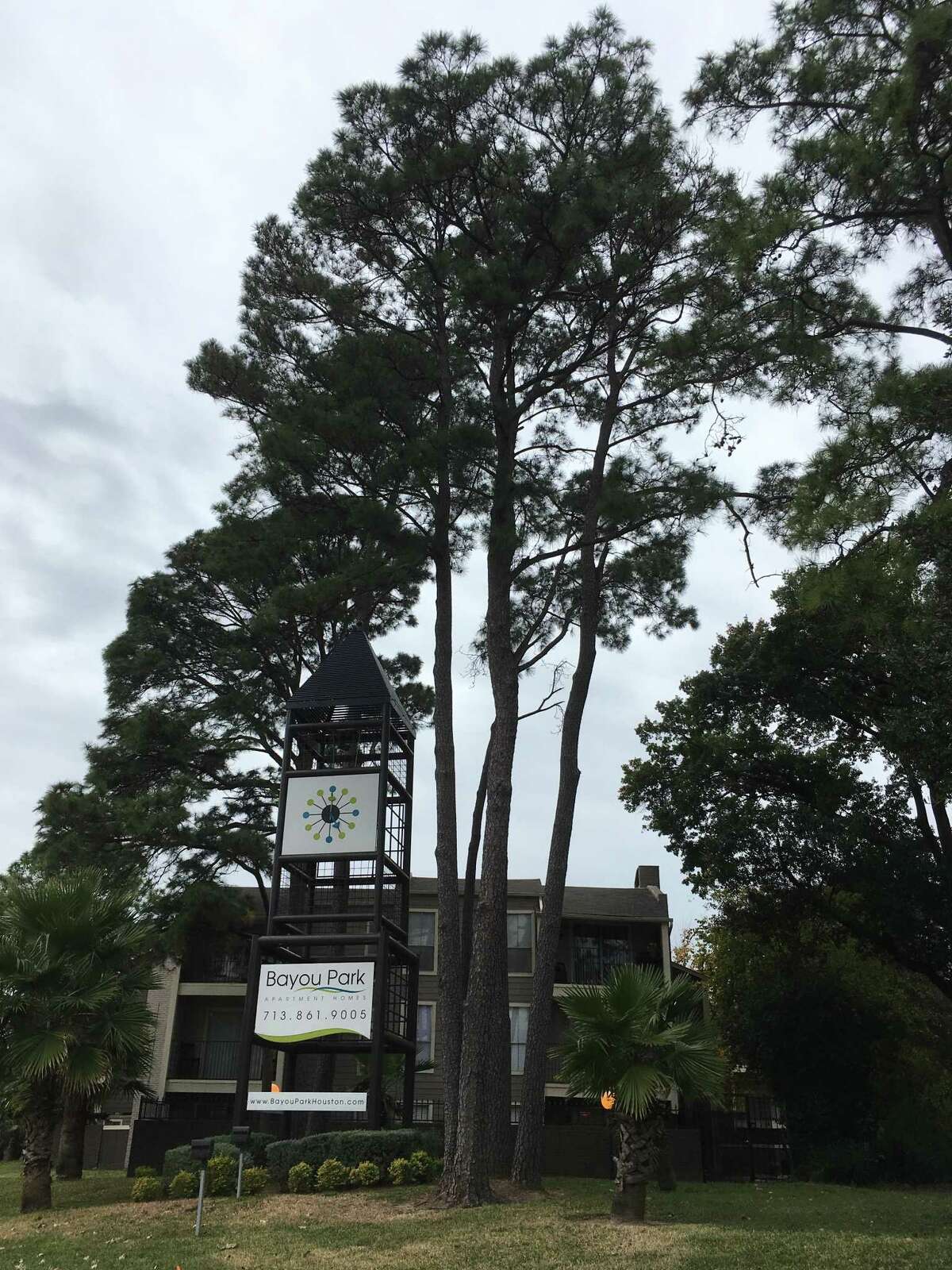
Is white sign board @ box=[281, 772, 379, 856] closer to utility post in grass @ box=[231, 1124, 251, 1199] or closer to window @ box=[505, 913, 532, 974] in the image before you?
utility post in grass @ box=[231, 1124, 251, 1199]

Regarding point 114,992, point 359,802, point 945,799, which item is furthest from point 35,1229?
point 945,799

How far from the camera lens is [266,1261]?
9.51 metres

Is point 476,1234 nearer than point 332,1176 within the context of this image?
Yes

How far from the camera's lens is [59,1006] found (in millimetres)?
13180

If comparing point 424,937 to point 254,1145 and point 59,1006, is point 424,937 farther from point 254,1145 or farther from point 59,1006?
point 59,1006

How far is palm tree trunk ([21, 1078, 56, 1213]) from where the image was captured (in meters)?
13.1

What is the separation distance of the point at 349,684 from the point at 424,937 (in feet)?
47.8

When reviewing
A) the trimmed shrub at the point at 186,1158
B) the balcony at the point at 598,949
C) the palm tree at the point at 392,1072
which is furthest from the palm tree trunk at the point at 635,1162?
the balcony at the point at 598,949

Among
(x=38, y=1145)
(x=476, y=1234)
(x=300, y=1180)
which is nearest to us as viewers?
(x=476, y=1234)

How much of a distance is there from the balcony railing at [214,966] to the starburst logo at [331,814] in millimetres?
15015

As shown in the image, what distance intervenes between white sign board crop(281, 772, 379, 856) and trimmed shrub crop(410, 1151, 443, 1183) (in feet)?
15.3

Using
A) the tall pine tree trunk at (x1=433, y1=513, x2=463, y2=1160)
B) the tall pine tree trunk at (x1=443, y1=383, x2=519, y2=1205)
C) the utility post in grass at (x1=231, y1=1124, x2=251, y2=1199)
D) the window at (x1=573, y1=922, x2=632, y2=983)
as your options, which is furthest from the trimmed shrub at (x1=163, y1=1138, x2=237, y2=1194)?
the window at (x1=573, y1=922, x2=632, y2=983)

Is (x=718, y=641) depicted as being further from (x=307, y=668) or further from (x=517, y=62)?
(x=517, y=62)

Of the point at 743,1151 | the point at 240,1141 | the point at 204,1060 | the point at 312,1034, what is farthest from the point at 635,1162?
the point at 204,1060
